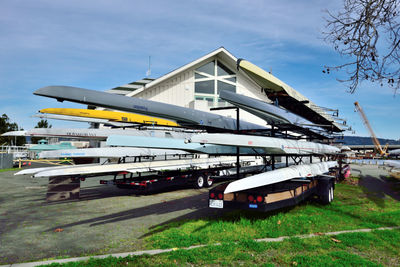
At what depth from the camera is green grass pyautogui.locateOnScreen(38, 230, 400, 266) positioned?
459 cm

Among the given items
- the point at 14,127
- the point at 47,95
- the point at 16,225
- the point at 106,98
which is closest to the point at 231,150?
the point at 106,98

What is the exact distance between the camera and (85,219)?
25.8ft

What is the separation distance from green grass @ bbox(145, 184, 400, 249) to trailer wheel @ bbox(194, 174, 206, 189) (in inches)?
219

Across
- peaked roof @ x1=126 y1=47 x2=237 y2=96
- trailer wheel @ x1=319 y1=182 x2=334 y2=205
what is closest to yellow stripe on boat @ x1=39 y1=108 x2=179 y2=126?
trailer wheel @ x1=319 y1=182 x2=334 y2=205

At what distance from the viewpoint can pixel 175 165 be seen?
13.5 metres

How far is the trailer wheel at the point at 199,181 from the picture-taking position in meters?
13.5

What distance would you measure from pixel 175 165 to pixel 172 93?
43.0 feet

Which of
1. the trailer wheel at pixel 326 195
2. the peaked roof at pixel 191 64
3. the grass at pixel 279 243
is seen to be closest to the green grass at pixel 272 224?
the grass at pixel 279 243

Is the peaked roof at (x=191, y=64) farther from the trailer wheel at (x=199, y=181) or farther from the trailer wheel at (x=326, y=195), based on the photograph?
the trailer wheel at (x=326, y=195)

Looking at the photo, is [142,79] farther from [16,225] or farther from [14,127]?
[14,127]

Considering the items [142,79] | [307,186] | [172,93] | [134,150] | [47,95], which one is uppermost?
[142,79]

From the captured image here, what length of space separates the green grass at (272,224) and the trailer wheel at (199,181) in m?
5.55

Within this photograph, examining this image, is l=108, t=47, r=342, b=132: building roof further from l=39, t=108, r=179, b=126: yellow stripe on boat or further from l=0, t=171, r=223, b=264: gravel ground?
l=39, t=108, r=179, b=126: yellow stripe on boat

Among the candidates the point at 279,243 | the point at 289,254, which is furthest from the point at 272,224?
the point at 289,254
